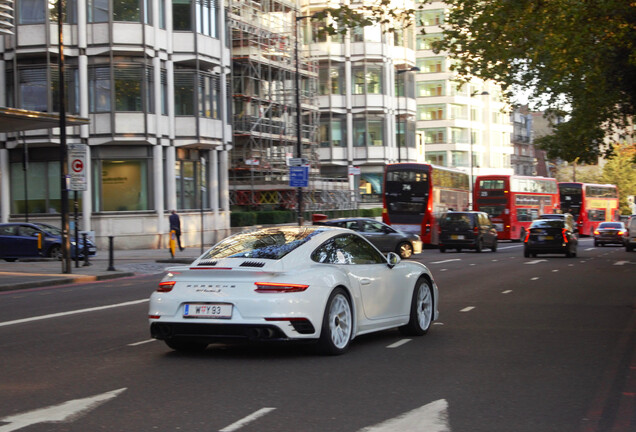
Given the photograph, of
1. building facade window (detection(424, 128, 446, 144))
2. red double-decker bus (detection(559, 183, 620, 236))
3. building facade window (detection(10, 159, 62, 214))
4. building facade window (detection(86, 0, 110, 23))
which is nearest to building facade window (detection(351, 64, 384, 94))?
red double-decker bus (detection(559, 183, 620, 236))

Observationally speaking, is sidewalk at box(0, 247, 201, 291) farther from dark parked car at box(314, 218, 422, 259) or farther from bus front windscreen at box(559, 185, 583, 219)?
bus front windscreen at box(559, 185, 583, 219)

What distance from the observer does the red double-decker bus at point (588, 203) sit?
243ft

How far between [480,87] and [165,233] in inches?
2882

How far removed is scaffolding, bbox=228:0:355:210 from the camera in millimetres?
58219

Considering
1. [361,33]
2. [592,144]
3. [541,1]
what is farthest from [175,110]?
[361,33]

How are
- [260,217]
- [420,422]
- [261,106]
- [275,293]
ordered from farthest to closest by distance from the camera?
[261,106], [260,217], [275,293], [420,422]

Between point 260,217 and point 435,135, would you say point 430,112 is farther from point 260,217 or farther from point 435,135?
point 260,217

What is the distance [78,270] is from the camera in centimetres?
2770

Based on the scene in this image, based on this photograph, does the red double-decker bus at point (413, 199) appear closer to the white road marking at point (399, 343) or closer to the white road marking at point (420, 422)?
the white road marking at point (399, 343)

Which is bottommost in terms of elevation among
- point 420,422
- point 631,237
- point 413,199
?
point 631,237

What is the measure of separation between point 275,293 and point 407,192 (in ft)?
120

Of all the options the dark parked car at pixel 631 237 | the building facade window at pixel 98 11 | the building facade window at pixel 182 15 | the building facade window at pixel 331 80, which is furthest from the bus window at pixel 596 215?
the building facade window at pixel 98 11

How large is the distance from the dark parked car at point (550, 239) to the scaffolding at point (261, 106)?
2083 cm

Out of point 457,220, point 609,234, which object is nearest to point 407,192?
point 457,220
